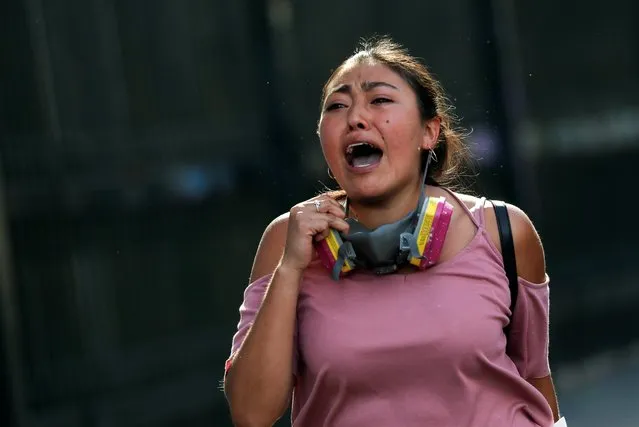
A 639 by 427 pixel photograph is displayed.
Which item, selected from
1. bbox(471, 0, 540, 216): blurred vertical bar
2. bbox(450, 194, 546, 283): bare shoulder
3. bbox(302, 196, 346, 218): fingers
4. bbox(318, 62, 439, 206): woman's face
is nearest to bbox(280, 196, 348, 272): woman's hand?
bbox(302, 196, 346, 218): fingers

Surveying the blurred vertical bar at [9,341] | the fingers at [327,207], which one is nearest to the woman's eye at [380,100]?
the fingers at [327,207]

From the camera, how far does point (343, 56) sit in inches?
264

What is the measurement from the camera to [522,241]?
9.30 ft

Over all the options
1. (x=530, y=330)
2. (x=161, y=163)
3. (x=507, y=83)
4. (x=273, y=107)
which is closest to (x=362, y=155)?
(x=530, y=330)

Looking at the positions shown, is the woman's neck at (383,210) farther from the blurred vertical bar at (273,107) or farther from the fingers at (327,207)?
the blurred vertical bar at (273,107)

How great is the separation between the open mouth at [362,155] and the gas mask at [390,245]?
15 centimetres

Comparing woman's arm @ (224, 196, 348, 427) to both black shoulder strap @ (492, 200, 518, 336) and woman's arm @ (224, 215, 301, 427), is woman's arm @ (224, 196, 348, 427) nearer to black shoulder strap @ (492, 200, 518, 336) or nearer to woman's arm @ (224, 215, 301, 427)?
woman's arm @ (224, 215, 301, 427)

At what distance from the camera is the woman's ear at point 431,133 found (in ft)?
9.60

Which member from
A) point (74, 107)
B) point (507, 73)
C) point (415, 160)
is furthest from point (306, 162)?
point (415, 160)

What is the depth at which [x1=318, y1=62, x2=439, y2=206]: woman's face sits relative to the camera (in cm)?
277

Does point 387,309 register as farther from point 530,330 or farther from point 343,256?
point 530,330

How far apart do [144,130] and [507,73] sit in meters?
2.65

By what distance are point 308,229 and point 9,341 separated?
115 inches

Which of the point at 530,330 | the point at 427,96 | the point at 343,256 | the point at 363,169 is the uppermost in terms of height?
the point at 427,96
